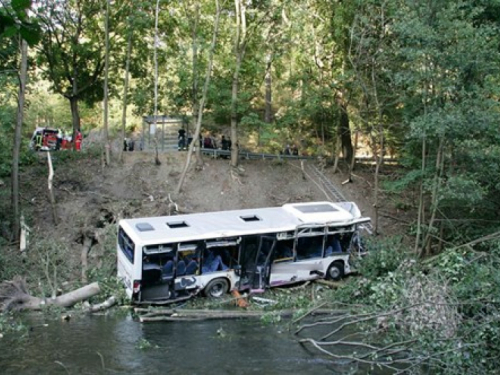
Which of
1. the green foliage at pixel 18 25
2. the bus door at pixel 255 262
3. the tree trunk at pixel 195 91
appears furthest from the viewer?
the tree trunk at pixel 195 91

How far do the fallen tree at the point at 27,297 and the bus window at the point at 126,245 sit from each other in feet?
4.27

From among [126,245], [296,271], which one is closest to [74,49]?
[126,245]

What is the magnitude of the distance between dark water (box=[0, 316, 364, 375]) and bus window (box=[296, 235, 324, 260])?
164 inches

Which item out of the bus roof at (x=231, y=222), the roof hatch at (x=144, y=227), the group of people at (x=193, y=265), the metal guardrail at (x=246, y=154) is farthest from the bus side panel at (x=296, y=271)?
the metal guardrail at (x=246, y=154)

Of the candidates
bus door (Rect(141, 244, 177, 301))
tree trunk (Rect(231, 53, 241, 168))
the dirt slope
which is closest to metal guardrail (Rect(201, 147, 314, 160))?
the dirt slope

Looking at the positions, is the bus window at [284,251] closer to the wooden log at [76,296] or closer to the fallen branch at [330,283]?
the fallen branch at [330,283]

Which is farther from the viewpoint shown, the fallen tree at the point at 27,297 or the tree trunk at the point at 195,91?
the tree trunk at the point at 195,91

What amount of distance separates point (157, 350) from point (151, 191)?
13539 millimetres

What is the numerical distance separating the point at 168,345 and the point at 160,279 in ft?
11.7

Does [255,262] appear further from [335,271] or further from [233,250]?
[335,271]

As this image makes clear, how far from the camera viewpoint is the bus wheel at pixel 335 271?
18531 millimetres

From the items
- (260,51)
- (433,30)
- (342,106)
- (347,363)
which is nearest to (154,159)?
(260,51)

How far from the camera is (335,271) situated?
18.7 metres

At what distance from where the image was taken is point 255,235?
16906mm
